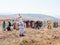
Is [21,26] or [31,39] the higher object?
[21,26]

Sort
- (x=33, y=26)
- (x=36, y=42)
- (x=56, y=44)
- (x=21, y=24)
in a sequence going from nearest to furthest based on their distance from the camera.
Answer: (x=56, y=44)
(x=36, y=42)
(x=21, y=24)
(x=33, y=26)

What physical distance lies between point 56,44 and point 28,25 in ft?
68.6

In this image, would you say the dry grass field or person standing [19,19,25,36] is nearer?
the dry grass field

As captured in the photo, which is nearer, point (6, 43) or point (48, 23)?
point (6, 43)

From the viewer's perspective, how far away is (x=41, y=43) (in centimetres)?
1925

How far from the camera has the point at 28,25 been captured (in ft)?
130

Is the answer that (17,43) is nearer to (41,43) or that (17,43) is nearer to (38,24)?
(41,43)

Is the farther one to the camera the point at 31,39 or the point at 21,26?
the point at 21,26

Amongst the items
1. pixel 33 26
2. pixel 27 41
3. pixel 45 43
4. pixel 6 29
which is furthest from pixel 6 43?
pixel 33 26

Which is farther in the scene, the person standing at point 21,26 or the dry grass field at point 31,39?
the person standing at point 21,26

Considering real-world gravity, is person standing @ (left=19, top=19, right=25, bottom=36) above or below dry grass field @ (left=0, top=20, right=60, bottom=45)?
above

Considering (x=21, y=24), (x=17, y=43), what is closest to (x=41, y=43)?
(x=17, y=43)

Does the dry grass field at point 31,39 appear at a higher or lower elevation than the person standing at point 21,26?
lower

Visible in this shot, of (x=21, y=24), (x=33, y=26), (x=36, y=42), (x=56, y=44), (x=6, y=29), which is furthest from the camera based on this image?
(x=33, y=26)
